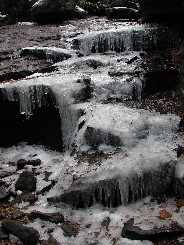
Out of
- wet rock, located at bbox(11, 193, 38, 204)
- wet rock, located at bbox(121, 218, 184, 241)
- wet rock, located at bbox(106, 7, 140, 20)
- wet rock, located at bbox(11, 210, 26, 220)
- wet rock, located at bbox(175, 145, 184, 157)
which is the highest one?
wet rock, located at bbox(106, 7, 140, 20)

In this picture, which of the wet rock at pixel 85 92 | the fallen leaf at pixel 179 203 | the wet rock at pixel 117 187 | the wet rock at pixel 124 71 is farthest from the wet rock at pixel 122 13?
the fallen leaf at pixel 179 203

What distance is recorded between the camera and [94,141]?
19.7 ft

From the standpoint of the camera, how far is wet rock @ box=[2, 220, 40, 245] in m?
4.62

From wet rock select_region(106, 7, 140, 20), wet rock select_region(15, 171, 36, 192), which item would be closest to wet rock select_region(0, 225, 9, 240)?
wet rock select_region(15, 171, 36, 192)

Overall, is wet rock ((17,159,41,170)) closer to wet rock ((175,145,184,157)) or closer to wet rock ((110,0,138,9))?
wet rock ((175,145,184,157))

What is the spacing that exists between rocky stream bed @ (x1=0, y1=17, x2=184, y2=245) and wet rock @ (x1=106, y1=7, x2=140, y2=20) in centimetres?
317

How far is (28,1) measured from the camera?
52.3 feet

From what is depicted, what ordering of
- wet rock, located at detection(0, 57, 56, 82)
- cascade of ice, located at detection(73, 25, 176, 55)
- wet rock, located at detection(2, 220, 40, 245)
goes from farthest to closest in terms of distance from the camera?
cascade of ice, located at detection(73, 25, 176, 55) < wet rock, located at detection(0, 57, 56, 82) < wet rock, located at detection(2, 220, 40, 245)

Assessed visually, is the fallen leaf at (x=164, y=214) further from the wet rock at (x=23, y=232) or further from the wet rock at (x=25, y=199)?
the wet rock at (x=25, y=199)

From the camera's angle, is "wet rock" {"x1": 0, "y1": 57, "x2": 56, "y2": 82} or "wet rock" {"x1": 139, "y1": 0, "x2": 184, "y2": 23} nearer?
"wet rock" {"x1": 0, "y1": 57, "x2": 56, "y2": 82}

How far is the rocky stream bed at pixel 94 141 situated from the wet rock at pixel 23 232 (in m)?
0.01

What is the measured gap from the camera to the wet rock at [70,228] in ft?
15.8

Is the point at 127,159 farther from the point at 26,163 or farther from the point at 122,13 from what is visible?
the point at 122,13

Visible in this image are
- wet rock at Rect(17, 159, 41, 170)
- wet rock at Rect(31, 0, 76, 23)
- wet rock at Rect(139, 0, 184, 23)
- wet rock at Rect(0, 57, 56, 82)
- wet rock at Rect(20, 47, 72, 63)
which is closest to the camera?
wet rock at Rect(17, 159, 41, 170)
